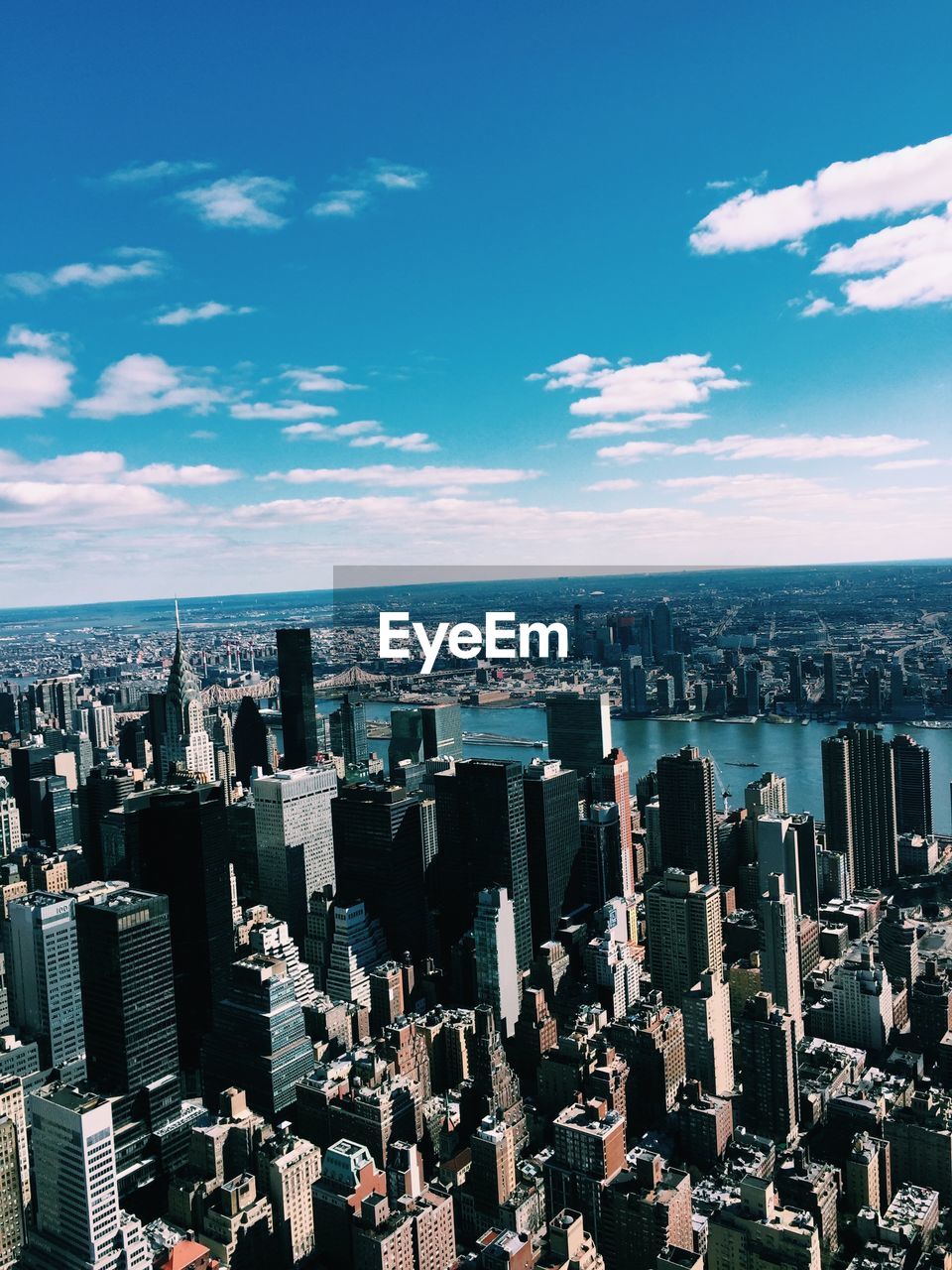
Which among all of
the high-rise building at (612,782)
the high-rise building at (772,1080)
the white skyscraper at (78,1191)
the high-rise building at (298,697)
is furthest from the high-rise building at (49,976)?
the high-rise building at (298,697)

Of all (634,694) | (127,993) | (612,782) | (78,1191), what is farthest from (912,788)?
(78,1191)

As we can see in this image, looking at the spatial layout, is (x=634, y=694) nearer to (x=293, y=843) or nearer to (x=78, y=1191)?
(x=293, y=843)

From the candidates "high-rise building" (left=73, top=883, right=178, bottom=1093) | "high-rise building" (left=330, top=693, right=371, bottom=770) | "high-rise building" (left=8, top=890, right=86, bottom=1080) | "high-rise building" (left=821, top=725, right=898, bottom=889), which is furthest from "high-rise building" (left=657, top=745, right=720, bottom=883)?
"high-rise building" (left=8, top=890, right=86, bottom=1080)

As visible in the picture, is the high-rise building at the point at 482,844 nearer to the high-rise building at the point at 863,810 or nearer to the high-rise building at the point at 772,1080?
the high-rise building at the point at 772,1080

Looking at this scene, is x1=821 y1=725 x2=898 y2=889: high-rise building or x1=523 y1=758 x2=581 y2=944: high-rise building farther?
x1=821 y1=725 x2=898 y2=889: high-rise building

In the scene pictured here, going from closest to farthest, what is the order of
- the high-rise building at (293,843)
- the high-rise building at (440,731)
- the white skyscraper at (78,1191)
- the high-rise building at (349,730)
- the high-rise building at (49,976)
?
the white skyscraper at (78,1191)
the high-rise building at (49,976)
the high-rise building at (293,843)
the high-rise building at (440,731)
the high-rise building at (349,730)

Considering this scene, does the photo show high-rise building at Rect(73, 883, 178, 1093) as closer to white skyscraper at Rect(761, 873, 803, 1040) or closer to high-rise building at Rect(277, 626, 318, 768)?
white skyscraper at Rect(761, 873, 803, 1040)

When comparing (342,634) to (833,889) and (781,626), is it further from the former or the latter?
(781,626)
